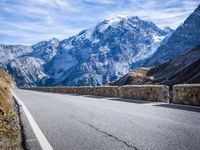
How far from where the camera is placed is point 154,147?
22.0 ft

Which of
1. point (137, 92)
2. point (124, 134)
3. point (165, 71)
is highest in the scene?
point (165, 71)

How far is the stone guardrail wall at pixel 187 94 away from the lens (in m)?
16.2

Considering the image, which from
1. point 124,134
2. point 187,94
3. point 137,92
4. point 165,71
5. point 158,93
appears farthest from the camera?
point 165,71

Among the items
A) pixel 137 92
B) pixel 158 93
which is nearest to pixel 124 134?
pixel 158 93

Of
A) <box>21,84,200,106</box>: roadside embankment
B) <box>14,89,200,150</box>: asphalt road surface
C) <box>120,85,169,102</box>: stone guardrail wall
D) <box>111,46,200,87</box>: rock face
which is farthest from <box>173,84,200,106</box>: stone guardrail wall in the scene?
<box>111,46,200,87</box>: rock face

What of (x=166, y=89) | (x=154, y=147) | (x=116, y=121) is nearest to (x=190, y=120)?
(x=116, y=121)

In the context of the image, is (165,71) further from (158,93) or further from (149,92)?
(158,93)

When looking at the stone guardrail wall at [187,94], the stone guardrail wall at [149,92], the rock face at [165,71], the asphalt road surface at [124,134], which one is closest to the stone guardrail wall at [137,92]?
the stone guardrail wall at [149,92]

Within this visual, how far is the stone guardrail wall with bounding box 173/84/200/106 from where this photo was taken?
16.2 meters

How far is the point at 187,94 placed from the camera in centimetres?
1714

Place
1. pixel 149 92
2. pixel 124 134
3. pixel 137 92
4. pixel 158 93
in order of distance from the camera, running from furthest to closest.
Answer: pixel 137 92, pixel 149 92, pixel 158 93, pixel 124 134

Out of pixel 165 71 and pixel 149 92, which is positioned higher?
pixel 165 71

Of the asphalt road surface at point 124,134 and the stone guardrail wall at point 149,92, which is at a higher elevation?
the stone guardrail wall at point 149,92

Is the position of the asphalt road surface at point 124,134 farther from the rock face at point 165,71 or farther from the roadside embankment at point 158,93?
the rock face at point 165,71
